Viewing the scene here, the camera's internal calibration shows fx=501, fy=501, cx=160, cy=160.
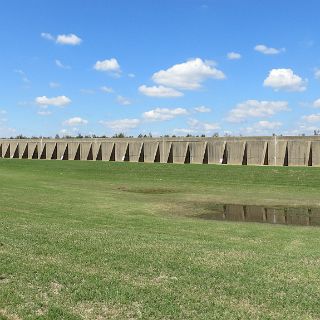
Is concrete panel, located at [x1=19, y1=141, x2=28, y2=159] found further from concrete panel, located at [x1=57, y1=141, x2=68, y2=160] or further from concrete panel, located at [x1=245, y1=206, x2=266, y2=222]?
concrete panel, located at [x1=245, y1=206, x2=266, y2=222]

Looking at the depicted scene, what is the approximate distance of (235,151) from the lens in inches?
1389

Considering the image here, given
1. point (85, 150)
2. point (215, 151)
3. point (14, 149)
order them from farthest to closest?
point (14, 149)
point (85, 150)
point (215, 151)

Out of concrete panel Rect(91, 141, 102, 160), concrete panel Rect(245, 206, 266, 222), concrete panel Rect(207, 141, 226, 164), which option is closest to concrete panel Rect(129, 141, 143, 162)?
concrete panel Rect(91, 141, 102, 160)

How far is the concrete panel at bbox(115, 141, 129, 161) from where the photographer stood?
4150 cm

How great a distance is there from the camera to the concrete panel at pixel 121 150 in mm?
41500

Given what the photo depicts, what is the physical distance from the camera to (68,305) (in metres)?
5.37

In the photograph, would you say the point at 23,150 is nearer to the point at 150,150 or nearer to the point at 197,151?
the point at 150,150

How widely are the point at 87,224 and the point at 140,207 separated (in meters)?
5.42

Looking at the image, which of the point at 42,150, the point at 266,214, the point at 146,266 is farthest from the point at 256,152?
the point at 146,266

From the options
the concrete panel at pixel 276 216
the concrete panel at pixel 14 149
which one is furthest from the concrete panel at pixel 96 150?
the concrete panel at pixel 276 216

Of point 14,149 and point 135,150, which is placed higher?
point 135,150

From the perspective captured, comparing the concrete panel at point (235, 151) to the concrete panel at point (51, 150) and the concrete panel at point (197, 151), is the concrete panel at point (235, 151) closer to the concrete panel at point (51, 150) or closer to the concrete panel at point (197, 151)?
the concrete panel at point (197, 151)

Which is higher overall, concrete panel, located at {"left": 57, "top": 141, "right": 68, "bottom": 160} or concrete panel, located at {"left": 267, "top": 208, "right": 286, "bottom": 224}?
concrete panel, located at {"left": 57, "top": 141, "right": 68, "bottom": 160}

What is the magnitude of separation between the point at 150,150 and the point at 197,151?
14.7ft
